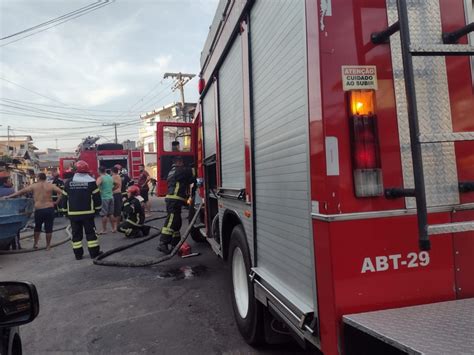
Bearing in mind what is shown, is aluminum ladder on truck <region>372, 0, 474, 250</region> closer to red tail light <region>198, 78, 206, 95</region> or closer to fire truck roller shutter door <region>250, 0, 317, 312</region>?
fire truck roller shutter door <region>250, 0, 317, 312</region>

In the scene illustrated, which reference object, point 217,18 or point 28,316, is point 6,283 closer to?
point 28,316

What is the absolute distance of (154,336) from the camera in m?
3.64

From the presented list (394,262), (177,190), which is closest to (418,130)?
(394,262)

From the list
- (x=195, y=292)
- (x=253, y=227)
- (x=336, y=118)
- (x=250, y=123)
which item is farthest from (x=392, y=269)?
(x=195, y=292)

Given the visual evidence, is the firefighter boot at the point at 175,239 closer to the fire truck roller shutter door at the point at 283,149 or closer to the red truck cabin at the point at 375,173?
the fire truck roller shutter door at the point at 283,149

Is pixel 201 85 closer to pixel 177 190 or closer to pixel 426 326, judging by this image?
pixel 177 190

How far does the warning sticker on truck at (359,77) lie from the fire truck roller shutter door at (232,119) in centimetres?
149

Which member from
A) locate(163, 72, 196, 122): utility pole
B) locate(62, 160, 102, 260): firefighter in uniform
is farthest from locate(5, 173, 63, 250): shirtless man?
locate(163, 72, 196, 122): utility pole

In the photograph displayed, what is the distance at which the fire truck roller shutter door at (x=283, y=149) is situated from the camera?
6.30 feet

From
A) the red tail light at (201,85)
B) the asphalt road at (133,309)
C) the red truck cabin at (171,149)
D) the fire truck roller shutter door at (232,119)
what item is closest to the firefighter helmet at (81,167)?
the red truck cabin at (171,149)

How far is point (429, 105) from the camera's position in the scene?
182 centimetres

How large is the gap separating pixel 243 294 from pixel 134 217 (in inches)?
237

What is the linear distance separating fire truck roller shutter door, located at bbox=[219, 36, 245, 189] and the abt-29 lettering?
1593 millimetres

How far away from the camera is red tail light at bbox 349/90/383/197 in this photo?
5.68 ft
